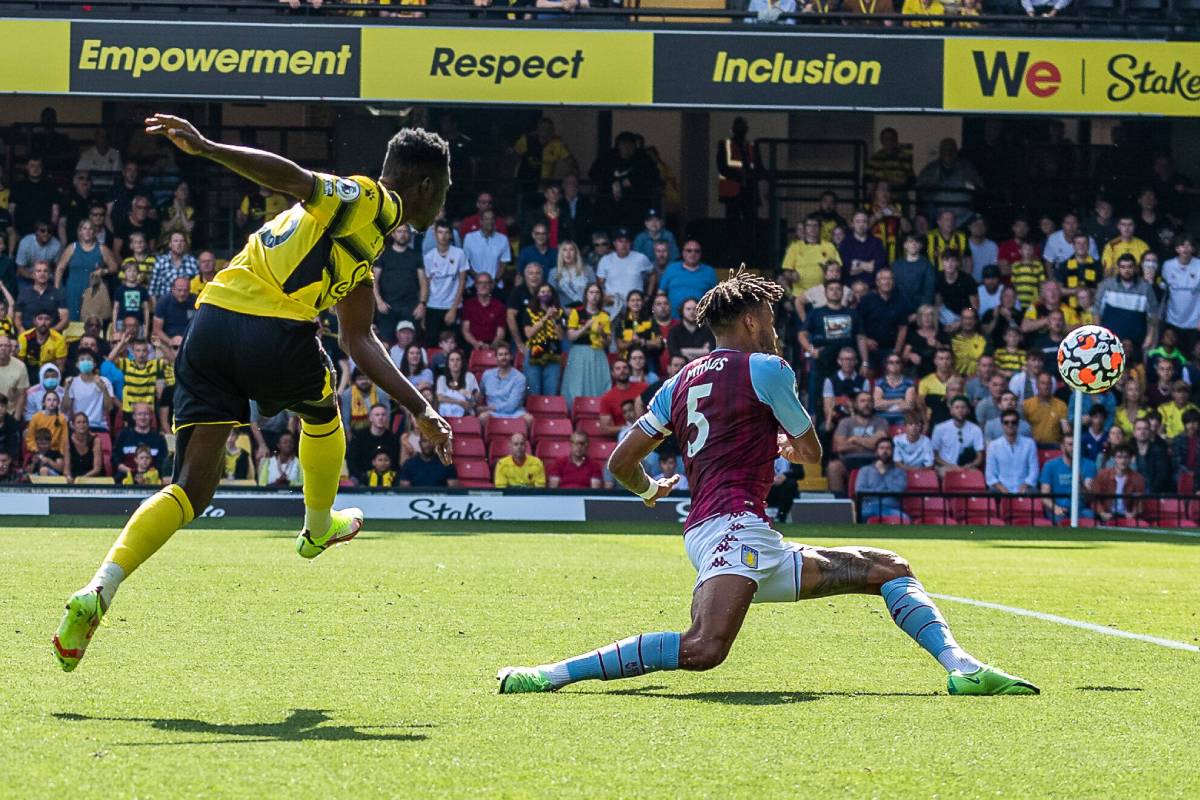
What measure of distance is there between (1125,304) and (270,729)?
60.5 feet

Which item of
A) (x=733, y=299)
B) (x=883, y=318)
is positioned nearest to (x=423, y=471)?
(x=883, y=318)

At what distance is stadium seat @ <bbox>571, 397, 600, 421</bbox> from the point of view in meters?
21.0

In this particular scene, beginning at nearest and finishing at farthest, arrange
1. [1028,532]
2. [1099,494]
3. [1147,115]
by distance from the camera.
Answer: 1. [1028,532]
2. [1099,494]
3. [1147,115]

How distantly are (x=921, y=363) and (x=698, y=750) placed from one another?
56.3 feet

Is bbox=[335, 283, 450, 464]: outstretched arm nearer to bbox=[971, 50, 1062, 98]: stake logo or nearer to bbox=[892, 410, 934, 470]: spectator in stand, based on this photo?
bbox=[892, 410, 934, 470]: spectator in stand

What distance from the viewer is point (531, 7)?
21.4m

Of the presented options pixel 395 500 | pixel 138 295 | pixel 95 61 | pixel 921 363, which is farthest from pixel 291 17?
pixel 921 363

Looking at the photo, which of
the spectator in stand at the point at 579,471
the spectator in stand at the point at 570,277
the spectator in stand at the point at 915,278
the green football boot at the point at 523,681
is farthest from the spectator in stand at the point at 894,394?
the green football boot at the point at 523,681

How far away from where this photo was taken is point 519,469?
1984cm

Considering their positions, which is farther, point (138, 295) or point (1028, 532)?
point (138, 295)

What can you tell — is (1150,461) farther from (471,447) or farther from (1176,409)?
(471,447)

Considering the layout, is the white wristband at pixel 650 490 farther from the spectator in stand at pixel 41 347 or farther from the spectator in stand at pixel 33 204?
the spectator in stand at pixel 33 204

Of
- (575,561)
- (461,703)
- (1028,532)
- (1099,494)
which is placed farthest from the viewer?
(1099,494)

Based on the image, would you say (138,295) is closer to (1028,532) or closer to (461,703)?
(1028,532)
